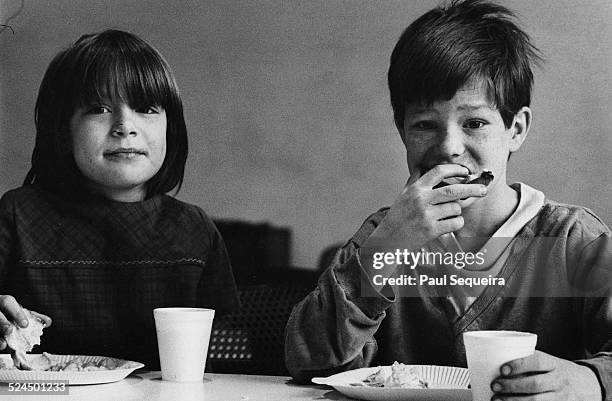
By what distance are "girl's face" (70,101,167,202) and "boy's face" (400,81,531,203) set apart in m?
0.50

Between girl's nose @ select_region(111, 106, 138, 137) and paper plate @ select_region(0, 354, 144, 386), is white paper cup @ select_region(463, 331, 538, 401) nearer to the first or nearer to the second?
paper plate @ select_region(0, 354, 144, 386)

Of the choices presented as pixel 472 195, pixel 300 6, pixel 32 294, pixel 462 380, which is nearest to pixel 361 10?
pixel 300 6

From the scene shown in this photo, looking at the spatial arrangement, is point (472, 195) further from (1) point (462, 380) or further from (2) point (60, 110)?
(2) point (60, 110)

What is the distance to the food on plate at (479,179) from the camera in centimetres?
134

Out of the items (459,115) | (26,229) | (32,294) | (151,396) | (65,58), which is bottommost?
(151,396)

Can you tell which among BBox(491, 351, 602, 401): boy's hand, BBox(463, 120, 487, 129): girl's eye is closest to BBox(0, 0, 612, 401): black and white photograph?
BBox(463, 120, 487, 129): girl's eye

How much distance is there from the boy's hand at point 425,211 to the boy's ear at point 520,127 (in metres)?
0.12

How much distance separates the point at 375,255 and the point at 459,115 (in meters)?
0.26

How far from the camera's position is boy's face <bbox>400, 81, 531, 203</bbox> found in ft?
4.39

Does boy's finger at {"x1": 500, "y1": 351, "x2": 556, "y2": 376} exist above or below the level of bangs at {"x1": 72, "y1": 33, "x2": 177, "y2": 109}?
below

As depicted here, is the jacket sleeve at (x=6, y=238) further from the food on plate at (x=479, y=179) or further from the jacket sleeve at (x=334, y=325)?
the food on plate at (x=479, y=179)

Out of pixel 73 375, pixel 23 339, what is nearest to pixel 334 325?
pixel 73 375

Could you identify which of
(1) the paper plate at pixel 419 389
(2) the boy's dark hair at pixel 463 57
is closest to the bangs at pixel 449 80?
(2) the boy's dark hair at pixel 463 57

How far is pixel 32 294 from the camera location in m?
1.54
